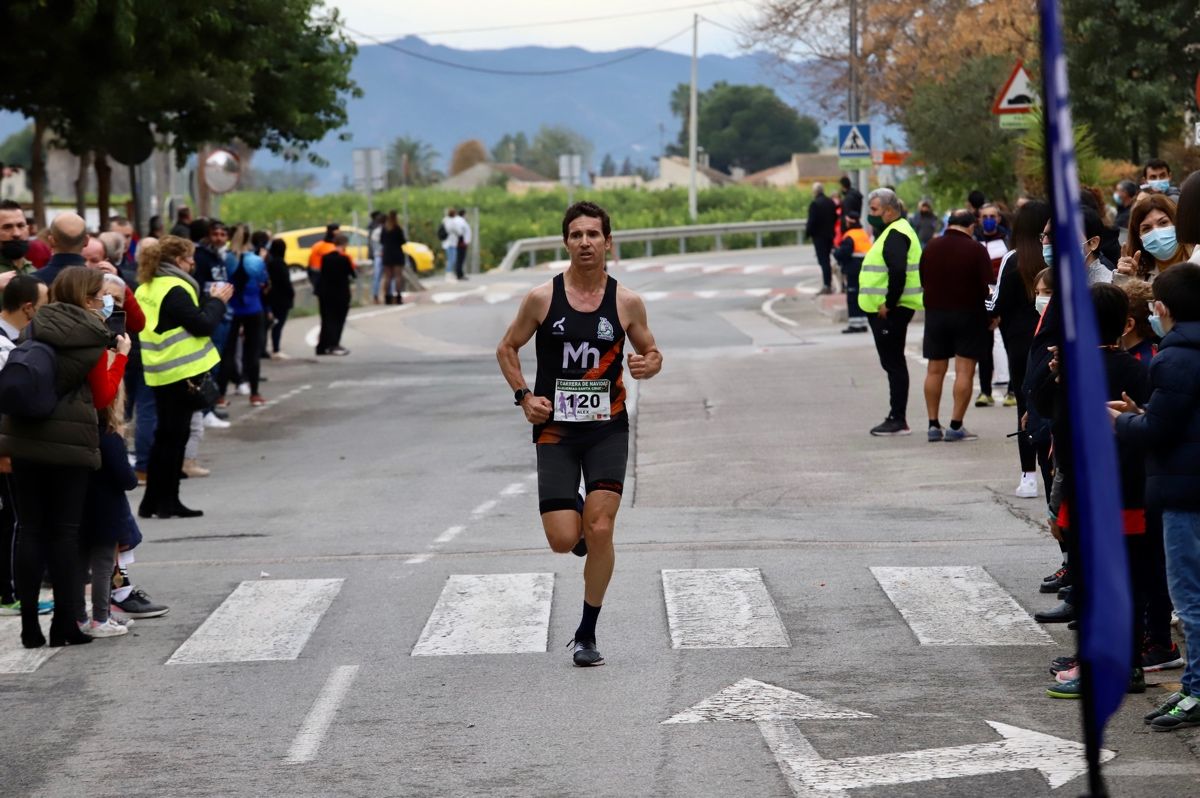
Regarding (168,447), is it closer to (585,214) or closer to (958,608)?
(585,214)

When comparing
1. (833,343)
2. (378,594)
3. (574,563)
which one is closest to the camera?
(378,594)

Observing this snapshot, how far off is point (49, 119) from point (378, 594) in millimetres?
18206

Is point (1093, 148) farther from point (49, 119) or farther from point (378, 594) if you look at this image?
point (378, 594)

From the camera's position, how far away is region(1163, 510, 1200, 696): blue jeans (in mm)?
6887

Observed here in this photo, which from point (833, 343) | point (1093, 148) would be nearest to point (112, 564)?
point (833, 343)

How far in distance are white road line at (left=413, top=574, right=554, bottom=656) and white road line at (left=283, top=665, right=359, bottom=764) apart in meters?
0.48

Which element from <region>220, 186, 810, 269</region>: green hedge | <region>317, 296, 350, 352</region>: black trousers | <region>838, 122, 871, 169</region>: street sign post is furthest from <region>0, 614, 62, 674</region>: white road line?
<region>220, 186, 810, 269</region>: green hedge

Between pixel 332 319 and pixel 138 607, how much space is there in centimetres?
1780

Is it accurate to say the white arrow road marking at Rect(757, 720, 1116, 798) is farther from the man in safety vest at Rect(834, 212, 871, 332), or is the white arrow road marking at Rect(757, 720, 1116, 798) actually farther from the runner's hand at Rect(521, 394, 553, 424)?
the man in safety vest at Rect(834, 212, 871, 332)

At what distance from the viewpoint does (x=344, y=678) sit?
8.28m

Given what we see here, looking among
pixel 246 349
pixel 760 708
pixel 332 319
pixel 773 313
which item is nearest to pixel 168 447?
pixel 760 708

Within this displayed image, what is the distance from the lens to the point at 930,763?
6.63 metres

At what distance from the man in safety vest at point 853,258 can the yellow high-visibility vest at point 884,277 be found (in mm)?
8202

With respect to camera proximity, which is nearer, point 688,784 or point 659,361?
point 688,784
